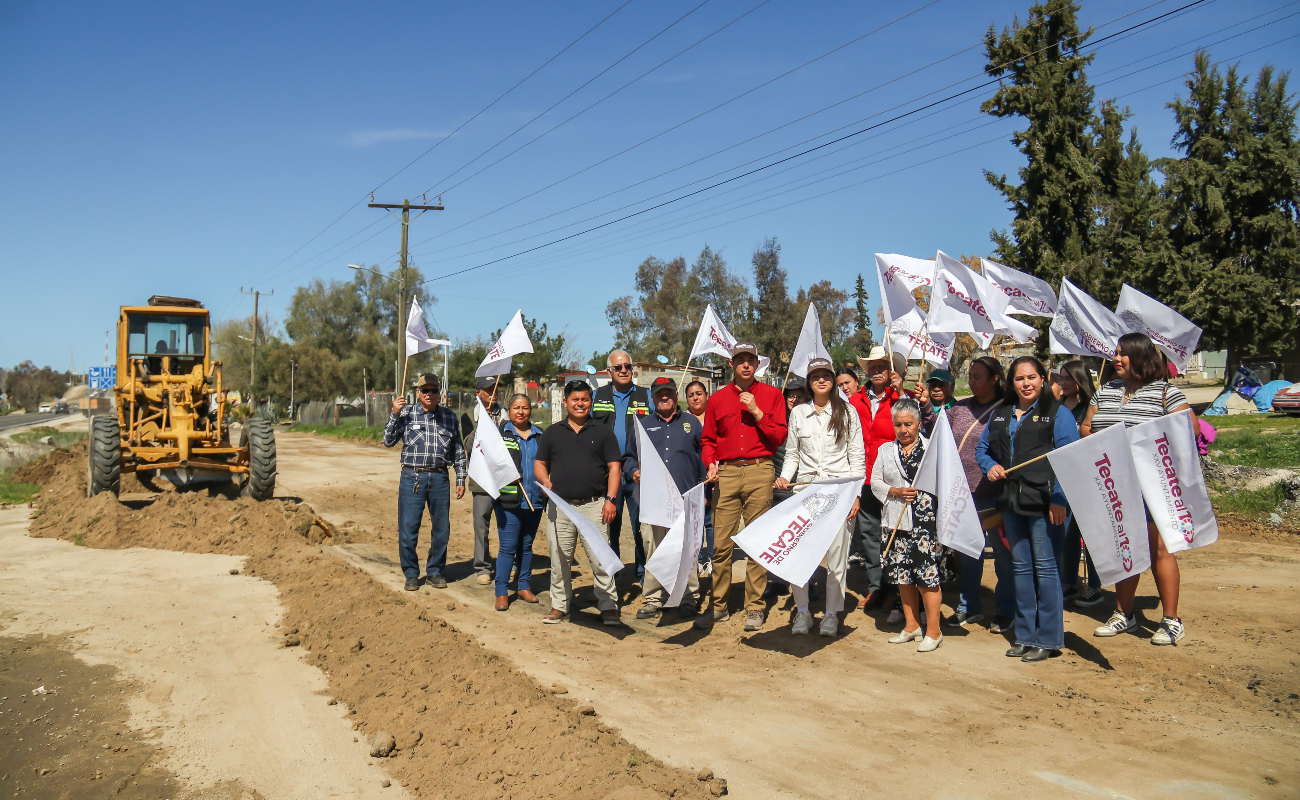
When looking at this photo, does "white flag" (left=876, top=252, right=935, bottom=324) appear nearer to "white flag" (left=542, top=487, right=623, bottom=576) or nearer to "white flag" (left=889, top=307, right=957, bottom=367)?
"white flag" (left=889, top=307, right=957, bottom=367)

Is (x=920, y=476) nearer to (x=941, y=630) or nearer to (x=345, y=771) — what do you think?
(x=941, y=630)

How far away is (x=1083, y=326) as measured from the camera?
7789 mm

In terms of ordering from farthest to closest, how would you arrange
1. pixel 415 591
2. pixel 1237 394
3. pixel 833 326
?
pixel 833 326 < pixel 1237 394 < pixel 415 591

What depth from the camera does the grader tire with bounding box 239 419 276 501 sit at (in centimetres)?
1267

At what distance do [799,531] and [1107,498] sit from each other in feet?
6.55

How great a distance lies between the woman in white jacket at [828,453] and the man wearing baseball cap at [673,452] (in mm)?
1017

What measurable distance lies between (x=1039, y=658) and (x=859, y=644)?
1217 millimetres

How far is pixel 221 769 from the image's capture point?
432 centimetres

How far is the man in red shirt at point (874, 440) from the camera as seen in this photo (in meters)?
6.93

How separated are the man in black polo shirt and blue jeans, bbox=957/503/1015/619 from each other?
2.82 metres

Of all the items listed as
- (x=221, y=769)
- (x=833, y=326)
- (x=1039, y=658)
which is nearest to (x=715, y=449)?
(x=1039, y=658)

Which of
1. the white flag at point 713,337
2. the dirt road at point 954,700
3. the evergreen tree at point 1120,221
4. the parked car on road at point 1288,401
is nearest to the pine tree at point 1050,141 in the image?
the evergreen tree at point 1120,221

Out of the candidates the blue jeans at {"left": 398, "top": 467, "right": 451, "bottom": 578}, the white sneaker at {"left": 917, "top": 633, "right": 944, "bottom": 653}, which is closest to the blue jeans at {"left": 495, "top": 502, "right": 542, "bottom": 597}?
the blue jeans at {"left": 398, "top": 467, "right": 451, "bottom": 578}

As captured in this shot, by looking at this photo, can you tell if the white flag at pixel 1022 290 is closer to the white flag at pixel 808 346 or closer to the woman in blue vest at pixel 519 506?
the white flag at pixel 808 346
